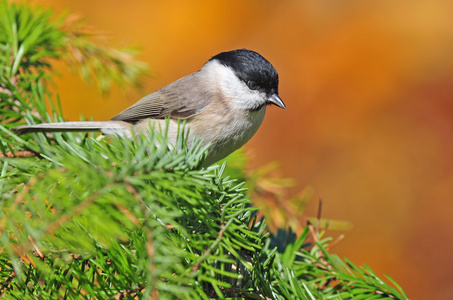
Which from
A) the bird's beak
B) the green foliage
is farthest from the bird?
the green foliage

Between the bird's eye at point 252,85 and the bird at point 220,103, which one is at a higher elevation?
the bird's eye at point 252,85

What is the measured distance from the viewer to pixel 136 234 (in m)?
0.51

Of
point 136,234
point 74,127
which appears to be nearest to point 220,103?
point 74,127

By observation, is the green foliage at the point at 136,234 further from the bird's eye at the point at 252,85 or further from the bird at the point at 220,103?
the bird's eye at the point at 252,85

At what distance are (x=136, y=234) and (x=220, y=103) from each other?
753 millimetres

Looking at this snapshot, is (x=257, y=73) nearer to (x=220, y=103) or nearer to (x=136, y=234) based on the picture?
(x=220, y=103)

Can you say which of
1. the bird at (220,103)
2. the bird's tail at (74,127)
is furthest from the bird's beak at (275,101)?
the bird's tail at (74,127)

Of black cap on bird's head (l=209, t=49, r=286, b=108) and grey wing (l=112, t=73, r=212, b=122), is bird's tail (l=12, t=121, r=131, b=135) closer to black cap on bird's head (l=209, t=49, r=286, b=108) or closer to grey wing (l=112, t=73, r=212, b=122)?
grey wing (l=112, t=73, r=212, b=122)

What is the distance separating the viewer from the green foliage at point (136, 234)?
17.5 inches

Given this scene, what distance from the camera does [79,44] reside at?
3.62 ft

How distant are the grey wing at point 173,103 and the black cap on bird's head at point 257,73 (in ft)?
0.42

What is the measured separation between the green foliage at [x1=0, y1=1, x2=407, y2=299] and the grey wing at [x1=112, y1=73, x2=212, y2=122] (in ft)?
1.37

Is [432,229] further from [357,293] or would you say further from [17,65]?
[17,65]

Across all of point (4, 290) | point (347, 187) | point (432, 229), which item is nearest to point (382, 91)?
point (347, 187)
